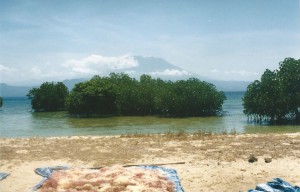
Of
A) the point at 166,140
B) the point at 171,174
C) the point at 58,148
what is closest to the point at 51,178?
the point at 171,174

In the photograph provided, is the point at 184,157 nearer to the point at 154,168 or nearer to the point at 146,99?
the point at 154,168

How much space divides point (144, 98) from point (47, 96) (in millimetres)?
26797

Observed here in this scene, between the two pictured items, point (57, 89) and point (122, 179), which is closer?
point (122, 179)

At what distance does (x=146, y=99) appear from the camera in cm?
5038

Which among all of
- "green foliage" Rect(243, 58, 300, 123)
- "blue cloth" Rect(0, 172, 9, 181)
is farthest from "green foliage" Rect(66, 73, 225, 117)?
"blue cloth" Rect(0, 172, 9, 181)

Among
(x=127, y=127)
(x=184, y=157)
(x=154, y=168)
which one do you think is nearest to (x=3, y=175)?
(x=154, y=168)

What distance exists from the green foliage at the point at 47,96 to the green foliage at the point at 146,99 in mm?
16972

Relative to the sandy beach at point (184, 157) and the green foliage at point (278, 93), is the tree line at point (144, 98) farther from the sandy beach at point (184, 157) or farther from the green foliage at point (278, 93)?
the sandy beach at point (184, 157)

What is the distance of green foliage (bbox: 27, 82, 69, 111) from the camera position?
2689 inches

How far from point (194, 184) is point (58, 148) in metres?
8.42

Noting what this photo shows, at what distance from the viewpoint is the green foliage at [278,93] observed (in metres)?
32.5

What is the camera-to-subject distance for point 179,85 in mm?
47875

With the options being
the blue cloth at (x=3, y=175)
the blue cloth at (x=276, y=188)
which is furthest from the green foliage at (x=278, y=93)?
the blue cloth at (x=3, y=175)

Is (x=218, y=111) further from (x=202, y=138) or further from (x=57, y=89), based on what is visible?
(x=57, y=89)
